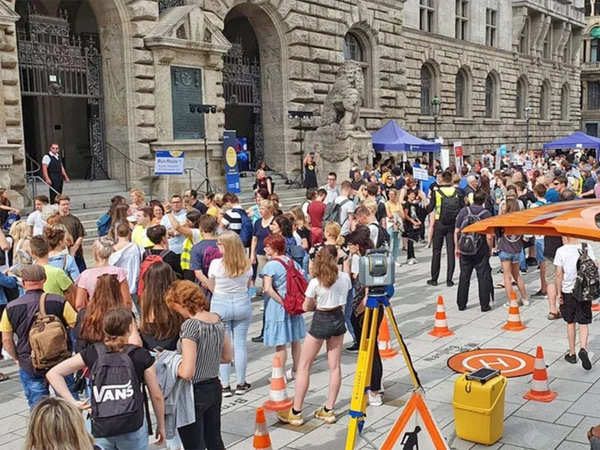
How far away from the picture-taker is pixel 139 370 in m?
4.08

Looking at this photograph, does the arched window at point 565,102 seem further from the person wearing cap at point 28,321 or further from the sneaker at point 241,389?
the person wearing cap at point 28,321

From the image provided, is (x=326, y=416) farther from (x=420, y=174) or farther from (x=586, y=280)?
(x=420, y=174)

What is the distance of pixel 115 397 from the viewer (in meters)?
3.97

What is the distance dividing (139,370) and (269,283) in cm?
266

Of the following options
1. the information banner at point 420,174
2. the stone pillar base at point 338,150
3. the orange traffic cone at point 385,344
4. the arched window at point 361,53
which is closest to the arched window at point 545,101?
the arched window at point 361,53

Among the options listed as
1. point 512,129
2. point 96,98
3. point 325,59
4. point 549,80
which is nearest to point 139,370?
point 96,98

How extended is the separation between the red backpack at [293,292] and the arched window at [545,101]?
42.2 meters

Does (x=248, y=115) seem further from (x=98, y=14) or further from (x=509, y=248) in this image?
(x=509, y=248)

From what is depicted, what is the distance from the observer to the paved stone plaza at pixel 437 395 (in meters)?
5.77

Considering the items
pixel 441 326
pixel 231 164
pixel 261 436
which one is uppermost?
pixel 231 164

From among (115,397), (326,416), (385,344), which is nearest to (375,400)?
(326,416)

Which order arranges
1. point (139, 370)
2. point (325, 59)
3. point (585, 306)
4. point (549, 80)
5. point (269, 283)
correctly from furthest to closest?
point (549, 80) → point (325, 59) → point (585, 306) → point (269, 283) → point (139, 370)

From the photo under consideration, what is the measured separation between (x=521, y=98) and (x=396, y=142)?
22.2m

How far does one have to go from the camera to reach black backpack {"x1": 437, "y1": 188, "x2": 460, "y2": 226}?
11398 millimetres
